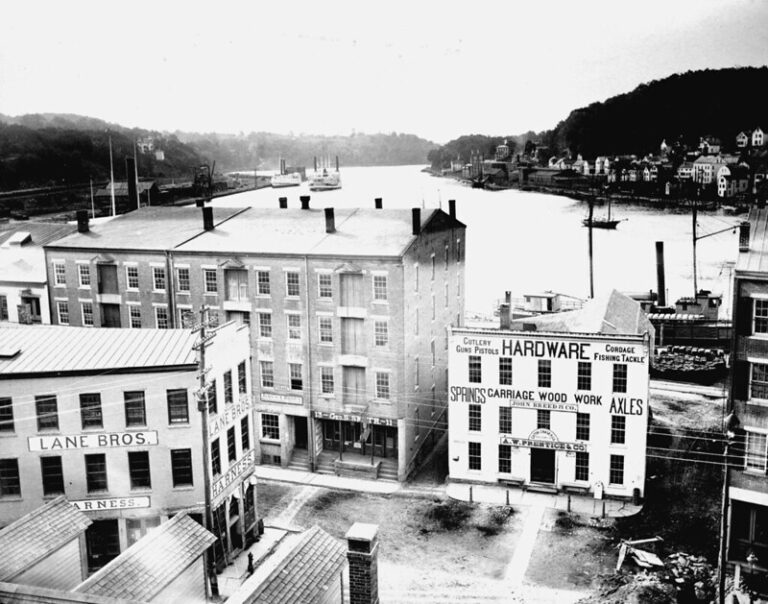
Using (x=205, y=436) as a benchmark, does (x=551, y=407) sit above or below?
below

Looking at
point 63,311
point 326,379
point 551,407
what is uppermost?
point 63,311

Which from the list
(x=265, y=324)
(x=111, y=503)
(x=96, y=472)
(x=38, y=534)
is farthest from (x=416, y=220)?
(x=38, y=534)

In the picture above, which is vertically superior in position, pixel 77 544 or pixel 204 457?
pixel 204 457

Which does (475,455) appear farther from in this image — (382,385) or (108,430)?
(108,430)

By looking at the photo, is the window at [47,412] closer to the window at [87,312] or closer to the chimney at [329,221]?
the chimney at [329,221]

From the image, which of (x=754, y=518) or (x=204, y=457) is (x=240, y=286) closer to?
(x=204, y=457)

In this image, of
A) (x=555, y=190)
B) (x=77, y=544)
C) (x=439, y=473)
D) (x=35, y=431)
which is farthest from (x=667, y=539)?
(x=555, y=190)

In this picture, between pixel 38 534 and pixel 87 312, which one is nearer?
pixel 38 534
